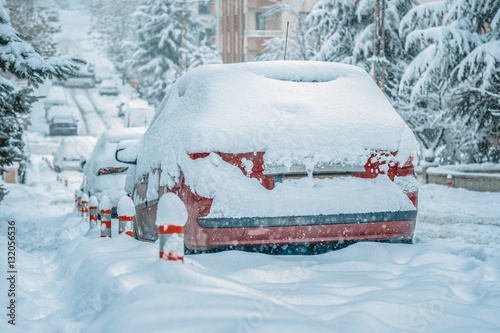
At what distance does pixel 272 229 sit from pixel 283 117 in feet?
2.83

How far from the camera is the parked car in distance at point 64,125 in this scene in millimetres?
43844

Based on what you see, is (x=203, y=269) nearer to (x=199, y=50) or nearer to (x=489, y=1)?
(x=489, y=1)

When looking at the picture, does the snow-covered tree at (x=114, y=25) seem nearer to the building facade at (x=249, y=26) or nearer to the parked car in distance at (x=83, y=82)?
the parked car in distance at (x=83, y=82)

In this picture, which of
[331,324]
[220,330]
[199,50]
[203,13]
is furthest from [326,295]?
[203,13]

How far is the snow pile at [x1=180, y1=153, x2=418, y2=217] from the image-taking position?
4.21m

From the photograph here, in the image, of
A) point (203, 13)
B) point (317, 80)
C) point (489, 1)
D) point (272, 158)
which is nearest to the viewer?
point (272, 158)

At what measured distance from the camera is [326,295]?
3502mm

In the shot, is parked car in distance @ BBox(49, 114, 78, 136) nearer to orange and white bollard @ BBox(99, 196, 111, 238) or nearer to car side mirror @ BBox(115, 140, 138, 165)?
orange and white bollard @ BBox(99, 196, 111, 238)

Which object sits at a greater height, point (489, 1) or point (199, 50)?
point (489, 1)

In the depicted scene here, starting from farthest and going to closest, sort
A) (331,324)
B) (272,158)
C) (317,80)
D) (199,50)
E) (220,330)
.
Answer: (199,50) < (317,80) < (272,158) < (331,324) < (220,330)

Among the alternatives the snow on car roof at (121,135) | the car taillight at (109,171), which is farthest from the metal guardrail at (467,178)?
the car taillight at (109,171)

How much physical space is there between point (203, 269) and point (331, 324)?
3.26 ft

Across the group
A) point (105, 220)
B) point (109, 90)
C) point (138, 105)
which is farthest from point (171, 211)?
point (109, 90)

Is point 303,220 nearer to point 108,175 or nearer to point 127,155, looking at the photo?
point 127,155
